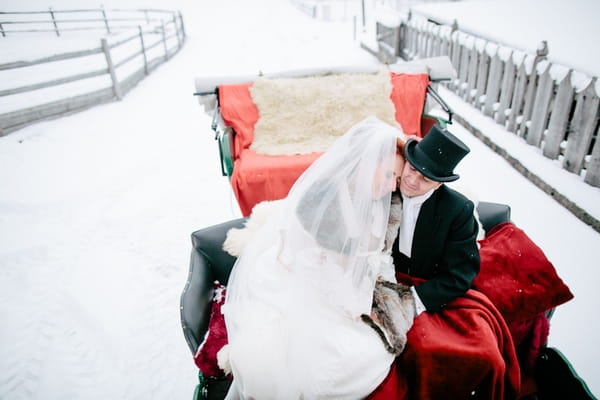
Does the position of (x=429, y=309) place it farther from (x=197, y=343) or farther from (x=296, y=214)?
(x=197, y=343)

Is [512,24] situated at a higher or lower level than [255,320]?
higher

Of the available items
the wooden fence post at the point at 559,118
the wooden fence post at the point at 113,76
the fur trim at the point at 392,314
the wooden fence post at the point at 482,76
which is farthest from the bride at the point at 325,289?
the wooden fence post at the point at 113,76

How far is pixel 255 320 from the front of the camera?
1411mm

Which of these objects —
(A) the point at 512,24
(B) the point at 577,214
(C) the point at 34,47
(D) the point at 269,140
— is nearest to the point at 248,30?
(C) the point at 34,47

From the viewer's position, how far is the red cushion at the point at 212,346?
4.71 ft

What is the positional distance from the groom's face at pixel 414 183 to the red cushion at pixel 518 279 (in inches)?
22.7

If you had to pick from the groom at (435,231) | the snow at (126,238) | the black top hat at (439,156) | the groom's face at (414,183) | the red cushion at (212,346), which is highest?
the black top hat at (439,156)

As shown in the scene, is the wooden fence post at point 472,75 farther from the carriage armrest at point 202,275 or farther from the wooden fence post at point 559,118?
the carriage armrest at point 202,275

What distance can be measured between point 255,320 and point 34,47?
11.7 metres

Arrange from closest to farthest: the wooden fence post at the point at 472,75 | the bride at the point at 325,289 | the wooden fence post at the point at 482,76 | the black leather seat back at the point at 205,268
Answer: the bride at the point at 325,289 < the black leather seat back at the point at 205,268 < the wooden fence post at the point at 482,76 < the wooden fence post at the point at 472,75

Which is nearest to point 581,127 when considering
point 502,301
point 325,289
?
point 502,301

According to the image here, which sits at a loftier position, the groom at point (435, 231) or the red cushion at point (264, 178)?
the groom at point (435, 231)

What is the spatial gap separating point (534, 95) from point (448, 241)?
3047mm

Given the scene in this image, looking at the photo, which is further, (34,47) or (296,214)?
(34,47)
